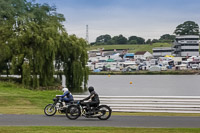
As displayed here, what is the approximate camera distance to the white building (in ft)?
573

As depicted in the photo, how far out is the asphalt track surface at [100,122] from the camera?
15.4 meters

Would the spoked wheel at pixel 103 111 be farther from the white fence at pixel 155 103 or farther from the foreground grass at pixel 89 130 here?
the white fence at pixel 155 103

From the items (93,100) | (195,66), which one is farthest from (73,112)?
(195,66)

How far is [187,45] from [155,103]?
160m

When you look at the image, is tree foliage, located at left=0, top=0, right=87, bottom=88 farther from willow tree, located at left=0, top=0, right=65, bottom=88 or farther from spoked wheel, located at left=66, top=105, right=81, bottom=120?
spoked wheel, located at left=66, top=105, right=81, bottom=120

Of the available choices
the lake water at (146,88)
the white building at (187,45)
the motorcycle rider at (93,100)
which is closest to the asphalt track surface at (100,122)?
the motorcycle rider at (93,100)

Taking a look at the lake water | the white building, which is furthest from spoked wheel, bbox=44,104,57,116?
the white building

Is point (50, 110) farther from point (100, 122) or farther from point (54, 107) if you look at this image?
point (100, 122)

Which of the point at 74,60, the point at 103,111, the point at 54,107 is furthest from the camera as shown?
the point at 74,60

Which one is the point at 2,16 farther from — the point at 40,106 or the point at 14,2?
the point at 40,106

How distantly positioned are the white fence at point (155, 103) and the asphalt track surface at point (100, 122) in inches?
97.7

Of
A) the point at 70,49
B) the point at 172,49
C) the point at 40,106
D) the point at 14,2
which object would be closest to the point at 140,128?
the point at 40,106

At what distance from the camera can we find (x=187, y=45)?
176750 mm

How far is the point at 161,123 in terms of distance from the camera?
16.1 meters
